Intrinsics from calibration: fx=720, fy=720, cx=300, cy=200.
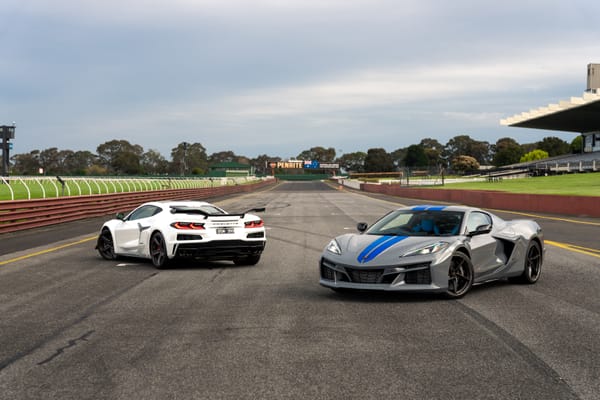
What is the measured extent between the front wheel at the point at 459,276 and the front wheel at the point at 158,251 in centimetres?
535

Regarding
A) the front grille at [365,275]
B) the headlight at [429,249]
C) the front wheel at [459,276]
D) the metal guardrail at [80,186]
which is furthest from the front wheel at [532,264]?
the metal guardrail at [80,186]

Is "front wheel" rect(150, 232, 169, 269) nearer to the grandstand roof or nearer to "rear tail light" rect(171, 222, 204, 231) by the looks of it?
"rear tail light" rect(171, 222, 204, 231)

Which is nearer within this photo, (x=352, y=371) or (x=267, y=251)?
(x=352, y=371)

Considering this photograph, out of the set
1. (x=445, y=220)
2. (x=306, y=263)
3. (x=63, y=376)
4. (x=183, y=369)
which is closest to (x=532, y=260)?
(x=445, y=220)

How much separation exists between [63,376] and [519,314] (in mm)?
4957

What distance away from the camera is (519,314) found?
8.05m

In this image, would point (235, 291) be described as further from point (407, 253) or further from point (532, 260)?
point (532, 260)

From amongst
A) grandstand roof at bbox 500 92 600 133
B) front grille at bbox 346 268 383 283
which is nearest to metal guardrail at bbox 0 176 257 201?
front grille at bbox 346 268 383 283

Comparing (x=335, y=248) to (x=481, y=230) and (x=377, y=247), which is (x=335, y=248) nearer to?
(x=377, y=247)

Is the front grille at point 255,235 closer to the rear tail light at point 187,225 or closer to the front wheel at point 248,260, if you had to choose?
the front wheel at point 248,260

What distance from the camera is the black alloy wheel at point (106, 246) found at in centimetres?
1414

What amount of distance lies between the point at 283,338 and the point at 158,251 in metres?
6.21

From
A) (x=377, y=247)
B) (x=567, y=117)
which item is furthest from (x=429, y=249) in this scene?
(x=567, y=117)

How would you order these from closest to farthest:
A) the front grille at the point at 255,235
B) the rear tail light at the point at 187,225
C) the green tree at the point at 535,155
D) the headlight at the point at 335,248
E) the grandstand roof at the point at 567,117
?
the headlight at the point at 335,248 < the rear tail light at the point at 187,225 < the front grille at the point at 255,235 < the grandstand roof at the point at 567,117 < the green tree at the point at 535,155
